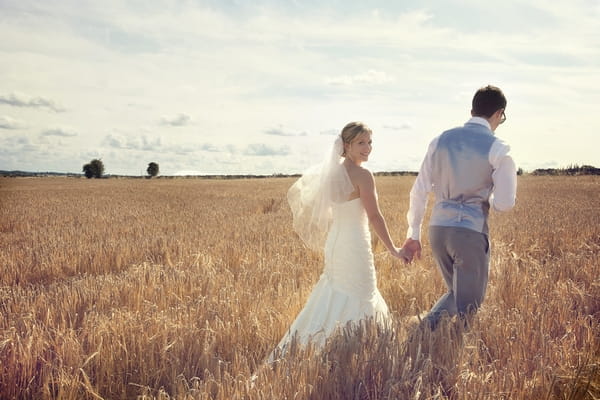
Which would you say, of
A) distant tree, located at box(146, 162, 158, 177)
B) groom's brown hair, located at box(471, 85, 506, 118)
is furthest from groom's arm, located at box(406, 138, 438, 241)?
distant tree, located at box(146, 162, 158, 177)

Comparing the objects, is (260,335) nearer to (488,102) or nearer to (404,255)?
(404,255)

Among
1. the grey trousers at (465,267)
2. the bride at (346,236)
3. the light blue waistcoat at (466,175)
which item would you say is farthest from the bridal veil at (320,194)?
the grey trousers at (465,267)

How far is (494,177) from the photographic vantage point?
404 centimetres

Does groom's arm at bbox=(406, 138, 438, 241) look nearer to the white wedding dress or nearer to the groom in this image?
the groom

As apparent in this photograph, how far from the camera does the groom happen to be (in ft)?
13.2

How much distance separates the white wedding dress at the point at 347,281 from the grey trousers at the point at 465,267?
0.58 meters

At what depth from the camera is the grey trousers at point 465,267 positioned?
13.6 feet

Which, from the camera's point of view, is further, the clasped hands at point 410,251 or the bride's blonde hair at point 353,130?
the clasped hands at point 410,251

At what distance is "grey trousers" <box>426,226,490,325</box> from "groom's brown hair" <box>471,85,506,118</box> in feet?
3.34

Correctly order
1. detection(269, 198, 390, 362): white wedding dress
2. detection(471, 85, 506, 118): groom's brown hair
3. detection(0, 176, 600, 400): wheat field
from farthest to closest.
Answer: detection(269, 198, 390, 362): white wedding dress, detection(471, 85, 506, 118): groom's brown hair, detection(0, 176, 600, 400): wheat field

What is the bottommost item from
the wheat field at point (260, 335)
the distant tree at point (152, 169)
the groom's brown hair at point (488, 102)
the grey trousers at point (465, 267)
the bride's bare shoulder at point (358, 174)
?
the wheat field at point (260, 335)

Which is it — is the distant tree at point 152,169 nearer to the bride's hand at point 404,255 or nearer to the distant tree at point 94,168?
the distant tree at point 94,168

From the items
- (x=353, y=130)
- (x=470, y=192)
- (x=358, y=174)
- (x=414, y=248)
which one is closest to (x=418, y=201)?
(x=414, y=248)

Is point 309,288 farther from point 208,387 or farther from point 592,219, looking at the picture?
point 592,219
